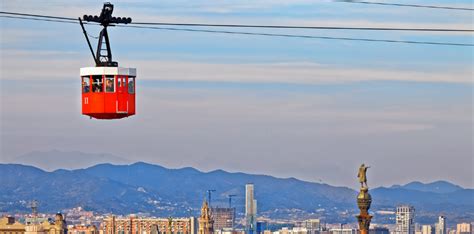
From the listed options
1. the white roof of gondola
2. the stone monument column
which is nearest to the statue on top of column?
the stone monument column

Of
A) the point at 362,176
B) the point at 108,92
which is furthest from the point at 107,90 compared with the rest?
the point at 362,176

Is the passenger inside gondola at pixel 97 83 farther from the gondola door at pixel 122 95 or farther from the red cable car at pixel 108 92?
the gondola door at pixel 122 95

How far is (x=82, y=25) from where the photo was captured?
38.3 m

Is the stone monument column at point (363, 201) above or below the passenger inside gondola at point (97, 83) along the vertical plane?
below

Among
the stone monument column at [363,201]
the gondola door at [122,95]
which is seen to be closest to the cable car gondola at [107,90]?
the gondola door at [122,95]

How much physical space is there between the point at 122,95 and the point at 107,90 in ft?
1.50

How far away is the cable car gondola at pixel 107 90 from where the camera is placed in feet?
136

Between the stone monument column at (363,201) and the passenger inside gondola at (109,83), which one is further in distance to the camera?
the stone monument column at (363,201)

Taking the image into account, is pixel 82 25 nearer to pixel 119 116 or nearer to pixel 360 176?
pixel 119 116

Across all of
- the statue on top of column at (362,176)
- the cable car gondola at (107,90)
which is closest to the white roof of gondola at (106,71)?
the cable car gondola at (107,90)

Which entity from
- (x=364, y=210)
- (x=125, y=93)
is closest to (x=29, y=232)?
(x=364, y=210)

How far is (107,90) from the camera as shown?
41844mm

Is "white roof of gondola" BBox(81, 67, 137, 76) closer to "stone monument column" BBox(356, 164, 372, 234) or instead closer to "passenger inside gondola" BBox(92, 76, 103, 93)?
"passenger inside gondola" BBox(92, 76, 103, 93)

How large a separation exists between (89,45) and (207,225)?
112 meters
